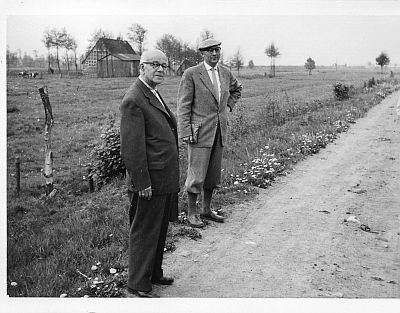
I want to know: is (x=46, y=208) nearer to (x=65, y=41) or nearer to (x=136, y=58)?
(x=65, y=41)

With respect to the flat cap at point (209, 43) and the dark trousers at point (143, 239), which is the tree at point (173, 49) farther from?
the dark trousers at point (143, 239)

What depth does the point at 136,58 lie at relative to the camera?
28.9 m

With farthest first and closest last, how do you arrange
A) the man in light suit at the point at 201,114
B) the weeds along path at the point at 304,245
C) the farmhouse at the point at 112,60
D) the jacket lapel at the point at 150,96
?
the farmhouse at the point at 112,60 → the man in light suit at the point at 201,114 → the weeds along path at the point at 304,245 → the jacket lapel at the point at 150,96

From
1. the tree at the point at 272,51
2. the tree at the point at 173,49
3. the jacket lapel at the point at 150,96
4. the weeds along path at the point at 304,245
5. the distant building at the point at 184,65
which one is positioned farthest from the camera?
the distant building at the point at 184,65

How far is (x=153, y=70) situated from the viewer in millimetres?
3258

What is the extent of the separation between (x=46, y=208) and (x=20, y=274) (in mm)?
3552

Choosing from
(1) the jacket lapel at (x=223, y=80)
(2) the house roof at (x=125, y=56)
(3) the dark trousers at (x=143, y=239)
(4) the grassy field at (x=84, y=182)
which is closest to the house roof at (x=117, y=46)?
(2) the house roof at (x=125, y=56)

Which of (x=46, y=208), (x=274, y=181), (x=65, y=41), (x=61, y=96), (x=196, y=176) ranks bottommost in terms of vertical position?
(x=46, y=208)

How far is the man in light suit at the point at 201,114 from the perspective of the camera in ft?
15.5

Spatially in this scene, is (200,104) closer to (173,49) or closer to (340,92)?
(340,92)

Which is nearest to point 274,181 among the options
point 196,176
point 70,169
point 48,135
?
point 196,176

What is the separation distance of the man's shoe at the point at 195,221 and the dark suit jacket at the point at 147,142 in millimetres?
1334

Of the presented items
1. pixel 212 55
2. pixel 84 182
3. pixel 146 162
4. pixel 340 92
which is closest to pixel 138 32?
pixel 84 182

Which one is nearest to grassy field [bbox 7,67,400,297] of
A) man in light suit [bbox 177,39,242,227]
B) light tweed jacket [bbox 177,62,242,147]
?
man in light suit [bbox 177,39,242,227]
